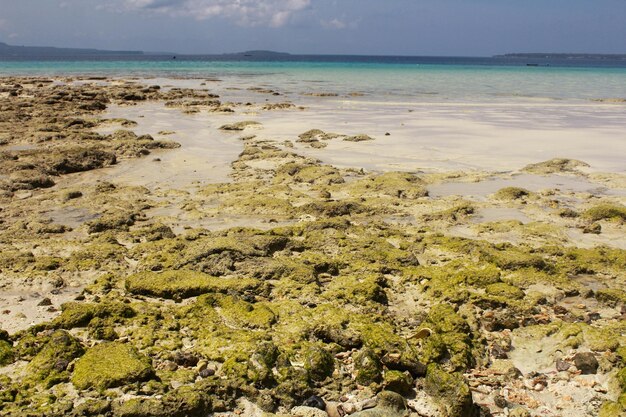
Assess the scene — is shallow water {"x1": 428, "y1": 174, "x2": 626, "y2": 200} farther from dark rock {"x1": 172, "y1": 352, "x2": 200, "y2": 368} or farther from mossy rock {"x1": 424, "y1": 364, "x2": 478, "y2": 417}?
dark rock {"x1": 172, "y1": 352, "x2": 200, "y2": 368}

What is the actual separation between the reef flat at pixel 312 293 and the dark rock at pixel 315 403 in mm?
38

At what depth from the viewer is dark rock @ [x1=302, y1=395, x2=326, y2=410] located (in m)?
4.26

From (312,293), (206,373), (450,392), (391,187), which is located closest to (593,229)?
(391,187)

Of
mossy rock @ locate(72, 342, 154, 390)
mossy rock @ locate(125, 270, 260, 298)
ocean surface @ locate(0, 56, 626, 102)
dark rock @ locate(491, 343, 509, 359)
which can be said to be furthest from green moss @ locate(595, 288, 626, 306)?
ocean surface @ locate(0, 56, 626, 102)

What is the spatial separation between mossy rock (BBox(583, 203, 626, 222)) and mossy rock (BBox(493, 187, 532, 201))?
1356 mm

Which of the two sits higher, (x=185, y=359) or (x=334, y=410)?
Result: (x=185, y=359)

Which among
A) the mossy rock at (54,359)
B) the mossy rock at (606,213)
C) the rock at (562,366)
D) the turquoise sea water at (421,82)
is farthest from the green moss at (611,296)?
the turquoise sea water at (421,82)

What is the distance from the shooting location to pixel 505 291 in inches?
240

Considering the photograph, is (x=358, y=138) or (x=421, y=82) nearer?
(x=358, y=138)

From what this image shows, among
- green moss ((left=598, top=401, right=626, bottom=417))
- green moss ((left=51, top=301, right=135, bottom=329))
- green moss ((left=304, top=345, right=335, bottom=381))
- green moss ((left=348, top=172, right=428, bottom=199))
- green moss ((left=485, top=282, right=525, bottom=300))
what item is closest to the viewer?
green moss ((left=598, top=401, right=626, bottom=417))

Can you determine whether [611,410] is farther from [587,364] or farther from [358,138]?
[358,138]

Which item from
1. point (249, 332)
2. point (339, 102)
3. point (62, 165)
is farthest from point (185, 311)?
point (339, 102)

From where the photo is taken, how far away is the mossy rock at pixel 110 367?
4.26 meters

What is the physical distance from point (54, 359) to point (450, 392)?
3.34m
